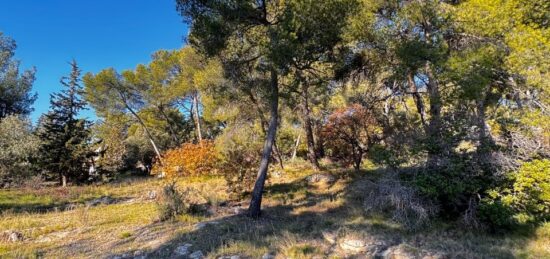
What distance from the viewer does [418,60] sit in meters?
7.30

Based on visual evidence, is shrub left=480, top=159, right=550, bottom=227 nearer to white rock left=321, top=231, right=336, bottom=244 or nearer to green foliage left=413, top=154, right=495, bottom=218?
green foliage left=413, top=154, right=495, bottom=218

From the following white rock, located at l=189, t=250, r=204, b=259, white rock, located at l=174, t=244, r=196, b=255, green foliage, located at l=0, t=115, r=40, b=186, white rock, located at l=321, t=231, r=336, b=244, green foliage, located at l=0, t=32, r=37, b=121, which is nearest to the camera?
white rock, located at l=189, t=250, r=204, b=259

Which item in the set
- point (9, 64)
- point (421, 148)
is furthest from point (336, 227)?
point (9, 64)

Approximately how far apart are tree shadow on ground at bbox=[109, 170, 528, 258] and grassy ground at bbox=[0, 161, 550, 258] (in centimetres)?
2

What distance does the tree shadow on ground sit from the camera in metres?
5.18

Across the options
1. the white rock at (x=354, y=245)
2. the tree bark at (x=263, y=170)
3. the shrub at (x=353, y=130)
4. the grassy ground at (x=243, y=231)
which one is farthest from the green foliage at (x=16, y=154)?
the white rock at (x=354, y=245)

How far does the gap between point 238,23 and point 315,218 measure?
4.99 m

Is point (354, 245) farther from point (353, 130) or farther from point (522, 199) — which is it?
point (353, 130)

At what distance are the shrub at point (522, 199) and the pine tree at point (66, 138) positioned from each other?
52.3ft

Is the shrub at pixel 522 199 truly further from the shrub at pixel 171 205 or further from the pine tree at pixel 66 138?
the pine tree at pixel 66 138

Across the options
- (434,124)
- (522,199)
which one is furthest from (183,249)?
(522,199)

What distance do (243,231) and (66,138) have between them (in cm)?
1269

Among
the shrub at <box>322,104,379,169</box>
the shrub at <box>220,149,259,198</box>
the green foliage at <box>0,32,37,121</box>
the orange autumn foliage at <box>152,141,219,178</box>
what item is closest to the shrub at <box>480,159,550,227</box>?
the shrub at <box>322,104,379,169</box>

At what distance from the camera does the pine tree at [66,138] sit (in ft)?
47.0
